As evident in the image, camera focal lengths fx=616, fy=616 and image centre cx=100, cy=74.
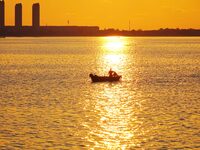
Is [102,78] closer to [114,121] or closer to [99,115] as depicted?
[99,115]

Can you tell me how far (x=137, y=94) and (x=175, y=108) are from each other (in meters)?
16.7

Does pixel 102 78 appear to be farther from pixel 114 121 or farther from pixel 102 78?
pixel 114 121

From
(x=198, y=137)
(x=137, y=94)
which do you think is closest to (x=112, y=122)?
(x=198, y=137)

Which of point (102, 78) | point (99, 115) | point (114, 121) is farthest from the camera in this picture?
point (102, 78)

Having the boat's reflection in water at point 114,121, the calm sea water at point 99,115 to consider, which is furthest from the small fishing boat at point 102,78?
the boat's reflection in water at point 114,121

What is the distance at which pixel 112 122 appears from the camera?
57188mm

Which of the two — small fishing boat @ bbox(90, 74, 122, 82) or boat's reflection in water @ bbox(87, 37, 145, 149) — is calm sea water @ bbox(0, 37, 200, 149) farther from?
small fishing boat @ bbox(90, 74, 122, 82)

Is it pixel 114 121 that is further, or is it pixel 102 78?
pixel 102 78

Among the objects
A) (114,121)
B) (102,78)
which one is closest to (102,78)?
(102,78)

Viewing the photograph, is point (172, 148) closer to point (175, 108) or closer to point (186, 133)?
point (186, 133)

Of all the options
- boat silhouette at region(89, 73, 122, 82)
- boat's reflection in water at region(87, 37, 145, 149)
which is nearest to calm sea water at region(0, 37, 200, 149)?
boat's reflection in water at region(87, 37, 145, 149)

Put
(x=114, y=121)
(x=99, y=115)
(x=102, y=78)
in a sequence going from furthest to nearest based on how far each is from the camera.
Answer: (x=102, y=78), (x=99, y=115), (x=114, y=121)

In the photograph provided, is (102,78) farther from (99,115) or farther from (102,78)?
(99,115)

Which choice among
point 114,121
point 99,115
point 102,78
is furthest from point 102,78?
point 114,121
